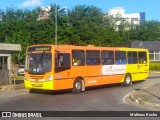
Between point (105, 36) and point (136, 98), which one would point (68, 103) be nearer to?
point (136, 98)

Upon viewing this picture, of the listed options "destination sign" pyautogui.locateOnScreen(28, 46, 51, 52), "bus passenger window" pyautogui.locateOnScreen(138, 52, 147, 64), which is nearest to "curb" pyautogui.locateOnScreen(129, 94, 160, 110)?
"destination sign" pyautogui.locateOnScreen(28, 46, 51, 52)

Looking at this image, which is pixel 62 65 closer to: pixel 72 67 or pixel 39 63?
pixel 72 67

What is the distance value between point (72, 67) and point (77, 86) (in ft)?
3.77

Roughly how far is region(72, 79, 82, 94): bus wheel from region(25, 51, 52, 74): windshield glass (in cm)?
209

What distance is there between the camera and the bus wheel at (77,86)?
2317 cm

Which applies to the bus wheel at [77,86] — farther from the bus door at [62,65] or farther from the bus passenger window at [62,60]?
the bus passenger window at [62,60]

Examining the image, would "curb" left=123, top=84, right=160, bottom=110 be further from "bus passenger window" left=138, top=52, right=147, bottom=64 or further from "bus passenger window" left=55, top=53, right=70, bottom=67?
"bus passenger window" left=138, top=52, right=147, bottom=64

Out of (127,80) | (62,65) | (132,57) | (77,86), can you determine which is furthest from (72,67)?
(132,57)

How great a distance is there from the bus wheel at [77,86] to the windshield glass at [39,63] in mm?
2090

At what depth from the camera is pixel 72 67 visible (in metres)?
23.1

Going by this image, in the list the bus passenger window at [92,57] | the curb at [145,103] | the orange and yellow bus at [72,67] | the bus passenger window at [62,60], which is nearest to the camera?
the curb at [145,103]

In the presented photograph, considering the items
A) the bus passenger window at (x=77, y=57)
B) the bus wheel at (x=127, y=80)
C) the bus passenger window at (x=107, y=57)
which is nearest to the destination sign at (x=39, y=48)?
the bus passenger window at (x=77, y=57)

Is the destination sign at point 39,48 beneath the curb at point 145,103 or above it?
above

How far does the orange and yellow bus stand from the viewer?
22016mm
